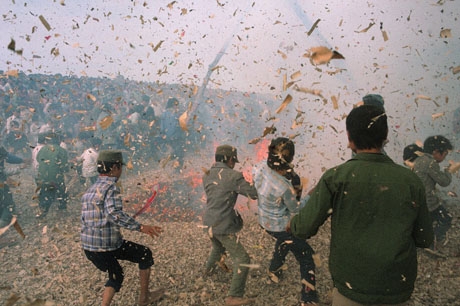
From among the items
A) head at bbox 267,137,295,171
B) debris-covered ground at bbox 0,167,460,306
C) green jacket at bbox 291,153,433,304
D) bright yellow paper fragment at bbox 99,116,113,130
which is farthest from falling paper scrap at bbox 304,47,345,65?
bright yellow paper fragment at bbox 99,116,113,130

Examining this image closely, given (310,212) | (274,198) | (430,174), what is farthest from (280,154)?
(430,174)

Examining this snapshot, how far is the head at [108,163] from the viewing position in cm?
297

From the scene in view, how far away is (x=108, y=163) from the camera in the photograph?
2.99 meters

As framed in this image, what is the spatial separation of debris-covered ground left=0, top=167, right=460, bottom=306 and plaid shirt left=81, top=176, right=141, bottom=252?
0.67m

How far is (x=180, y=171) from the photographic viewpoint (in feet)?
30.9

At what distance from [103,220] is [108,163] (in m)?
0.59

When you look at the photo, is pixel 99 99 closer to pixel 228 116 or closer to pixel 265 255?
pixel 228 116

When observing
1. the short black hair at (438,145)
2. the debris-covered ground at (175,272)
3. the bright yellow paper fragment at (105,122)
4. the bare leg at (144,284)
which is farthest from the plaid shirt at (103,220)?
the short black hair at (438,145)

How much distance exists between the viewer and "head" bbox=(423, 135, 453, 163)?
4059mm

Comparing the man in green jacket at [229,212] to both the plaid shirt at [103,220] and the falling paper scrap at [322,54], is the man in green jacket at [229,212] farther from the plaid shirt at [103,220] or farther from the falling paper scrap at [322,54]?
the falling paper scrap at [322,54]

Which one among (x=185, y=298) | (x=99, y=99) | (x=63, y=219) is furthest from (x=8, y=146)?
(x=185, y=298)

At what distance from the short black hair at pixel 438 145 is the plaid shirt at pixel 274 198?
2.43 metres

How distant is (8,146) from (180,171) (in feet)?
19.5

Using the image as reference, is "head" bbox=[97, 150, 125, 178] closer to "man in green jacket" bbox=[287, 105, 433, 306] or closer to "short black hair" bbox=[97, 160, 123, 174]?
"short black hair" bbox=[97, 160, 123, 174]
